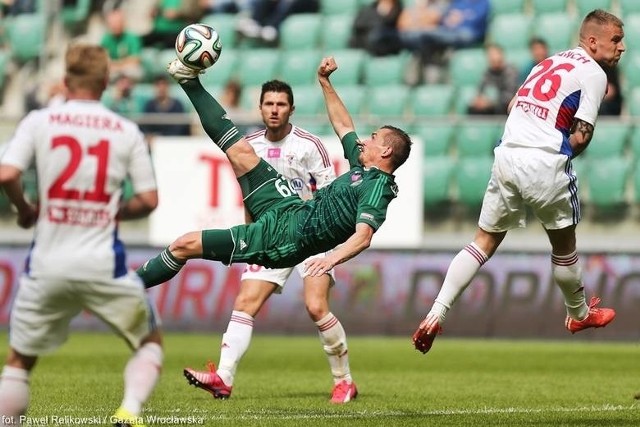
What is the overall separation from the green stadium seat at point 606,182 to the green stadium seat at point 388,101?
12.5 feet

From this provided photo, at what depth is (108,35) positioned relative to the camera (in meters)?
20.7

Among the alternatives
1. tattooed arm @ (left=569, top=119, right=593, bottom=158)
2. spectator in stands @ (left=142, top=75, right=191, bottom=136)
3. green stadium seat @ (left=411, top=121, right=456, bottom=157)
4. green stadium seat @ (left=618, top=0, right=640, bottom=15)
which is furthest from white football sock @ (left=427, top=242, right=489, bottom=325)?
green stadium seat @ (left=618, top=0, right=640, bottom=15)

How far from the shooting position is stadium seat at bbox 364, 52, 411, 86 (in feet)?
64.6

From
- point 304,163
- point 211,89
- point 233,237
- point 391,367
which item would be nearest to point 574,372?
point 391,367

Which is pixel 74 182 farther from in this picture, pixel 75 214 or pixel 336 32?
pixel 336 32

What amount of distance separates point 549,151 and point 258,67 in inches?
487

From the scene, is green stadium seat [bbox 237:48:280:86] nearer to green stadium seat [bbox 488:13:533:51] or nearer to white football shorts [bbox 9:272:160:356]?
green stadium seat [bbox 488:13:533:51]

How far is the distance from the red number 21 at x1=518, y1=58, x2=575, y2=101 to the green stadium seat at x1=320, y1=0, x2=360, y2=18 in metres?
12.5

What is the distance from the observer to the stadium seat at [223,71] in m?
20.5

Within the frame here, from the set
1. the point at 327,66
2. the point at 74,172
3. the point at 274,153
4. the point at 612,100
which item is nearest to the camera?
the point at 74,172

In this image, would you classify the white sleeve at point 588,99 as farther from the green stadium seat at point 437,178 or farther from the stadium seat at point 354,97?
the stadium seat at point 354,97

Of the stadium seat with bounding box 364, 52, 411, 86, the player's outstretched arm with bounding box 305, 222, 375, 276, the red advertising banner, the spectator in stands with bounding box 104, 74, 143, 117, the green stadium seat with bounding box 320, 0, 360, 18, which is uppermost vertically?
the green stadium seat with bounding box 320, 0, 360, 18

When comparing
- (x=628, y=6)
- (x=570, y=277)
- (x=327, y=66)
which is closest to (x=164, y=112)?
(x=628, y=6)

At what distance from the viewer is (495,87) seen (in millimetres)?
18359
